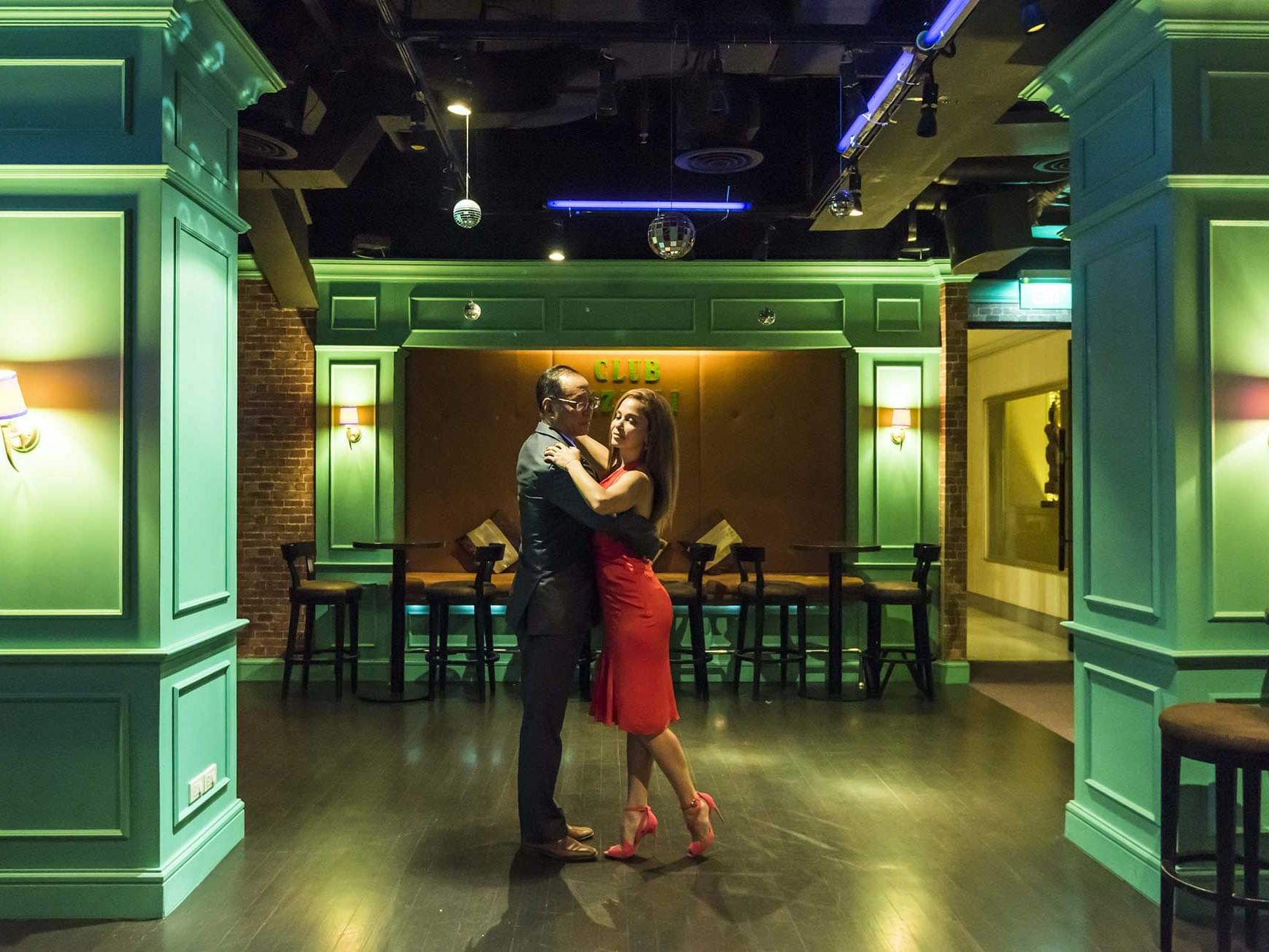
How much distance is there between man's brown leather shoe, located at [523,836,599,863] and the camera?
12.3 ft

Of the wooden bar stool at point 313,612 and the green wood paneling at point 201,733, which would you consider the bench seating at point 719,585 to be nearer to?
the wooden bar stool at point 313,612

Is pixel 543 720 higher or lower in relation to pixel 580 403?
lower

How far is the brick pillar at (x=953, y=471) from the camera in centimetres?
762

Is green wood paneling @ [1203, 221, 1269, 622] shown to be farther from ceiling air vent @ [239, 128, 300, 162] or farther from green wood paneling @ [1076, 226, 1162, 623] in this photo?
ceiling air vent @ [239, 128, 300, 162]

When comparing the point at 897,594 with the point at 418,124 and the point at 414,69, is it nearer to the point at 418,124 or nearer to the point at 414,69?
the point at 418,124

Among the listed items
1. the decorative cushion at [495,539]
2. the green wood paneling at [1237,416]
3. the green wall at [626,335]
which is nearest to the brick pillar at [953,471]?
the green wall at [626,335]

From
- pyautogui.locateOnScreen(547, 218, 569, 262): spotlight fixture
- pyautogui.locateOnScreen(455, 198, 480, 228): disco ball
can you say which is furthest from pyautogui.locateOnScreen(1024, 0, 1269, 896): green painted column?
pyautogui.locateOnScreen(547, 218, 569, 262): spotlight fixture

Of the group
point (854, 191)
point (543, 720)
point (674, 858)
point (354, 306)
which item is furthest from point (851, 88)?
point (354, 306)

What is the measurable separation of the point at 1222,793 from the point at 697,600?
4209mm

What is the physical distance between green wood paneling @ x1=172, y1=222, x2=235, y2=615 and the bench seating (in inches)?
127

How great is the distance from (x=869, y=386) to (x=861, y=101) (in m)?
2.72

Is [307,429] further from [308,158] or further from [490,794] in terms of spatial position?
[490,794]

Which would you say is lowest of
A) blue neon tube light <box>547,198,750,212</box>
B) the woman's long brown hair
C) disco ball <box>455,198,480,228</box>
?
the woman's long brown hair

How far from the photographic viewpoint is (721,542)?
7.81 m
